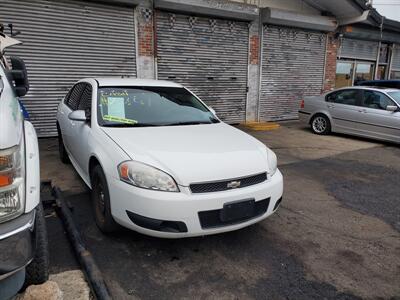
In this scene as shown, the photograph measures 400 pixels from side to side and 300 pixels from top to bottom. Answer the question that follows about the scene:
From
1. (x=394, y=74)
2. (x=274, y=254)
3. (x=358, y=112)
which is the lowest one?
(x=274, y=254)

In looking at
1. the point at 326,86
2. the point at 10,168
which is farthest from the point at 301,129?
the point at 10,168

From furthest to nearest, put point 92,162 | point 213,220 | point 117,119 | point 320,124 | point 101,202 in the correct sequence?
point 320,124
point 117,119
point 92,162
point 101,202
point 213,220

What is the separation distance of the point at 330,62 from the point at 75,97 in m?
10.5

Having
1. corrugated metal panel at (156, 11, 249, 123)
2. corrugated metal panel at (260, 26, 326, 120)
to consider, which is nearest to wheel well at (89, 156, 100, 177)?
corrugated metal panel at (156, 11, 249, 123)

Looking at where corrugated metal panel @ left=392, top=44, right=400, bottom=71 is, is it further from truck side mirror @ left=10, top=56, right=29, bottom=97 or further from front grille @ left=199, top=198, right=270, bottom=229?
truck side mirror @ left=10, top=56, right=29, bottom=97

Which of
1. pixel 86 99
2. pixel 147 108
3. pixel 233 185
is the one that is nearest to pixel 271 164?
pixel 233 185

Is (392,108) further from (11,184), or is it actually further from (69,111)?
(11,184)

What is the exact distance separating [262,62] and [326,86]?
3431mm

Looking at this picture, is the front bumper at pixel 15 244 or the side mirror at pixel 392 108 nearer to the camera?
the front bumper at pixel 15 244

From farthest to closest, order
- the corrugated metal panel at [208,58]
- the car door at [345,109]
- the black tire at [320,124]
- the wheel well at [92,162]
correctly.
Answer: the black tire at [320,124], the corrugated metal panel at [208,58], the car door at [345,109], the wheel well at [92,162]

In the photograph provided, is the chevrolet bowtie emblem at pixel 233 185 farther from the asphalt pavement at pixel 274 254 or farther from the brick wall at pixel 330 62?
the brick wall at pixel 330 62

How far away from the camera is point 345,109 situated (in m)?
8.50

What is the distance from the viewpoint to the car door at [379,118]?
25.1 ft

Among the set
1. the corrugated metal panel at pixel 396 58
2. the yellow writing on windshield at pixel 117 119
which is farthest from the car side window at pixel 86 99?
the corrugated metal panel at pixel 396 58
